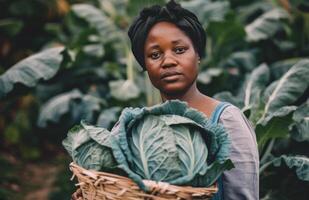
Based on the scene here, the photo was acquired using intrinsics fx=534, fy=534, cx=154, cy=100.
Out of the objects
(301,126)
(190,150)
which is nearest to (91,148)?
(190,150)

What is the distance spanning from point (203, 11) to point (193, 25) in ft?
12.8

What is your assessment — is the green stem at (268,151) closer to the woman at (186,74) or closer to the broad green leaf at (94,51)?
the woman at (186,74)

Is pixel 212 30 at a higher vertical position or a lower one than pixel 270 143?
higher

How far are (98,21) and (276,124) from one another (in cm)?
340

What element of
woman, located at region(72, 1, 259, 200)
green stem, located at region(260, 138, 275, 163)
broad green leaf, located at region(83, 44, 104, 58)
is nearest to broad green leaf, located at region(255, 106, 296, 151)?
→ green stem, located at region(260, 138, 275, 163)

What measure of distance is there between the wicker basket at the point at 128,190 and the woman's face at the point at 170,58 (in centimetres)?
57

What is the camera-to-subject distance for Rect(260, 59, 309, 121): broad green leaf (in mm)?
3875

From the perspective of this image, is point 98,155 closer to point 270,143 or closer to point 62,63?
point 270,143

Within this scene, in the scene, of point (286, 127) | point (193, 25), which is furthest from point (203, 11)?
point (193, 25)

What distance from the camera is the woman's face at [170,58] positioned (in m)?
2.31

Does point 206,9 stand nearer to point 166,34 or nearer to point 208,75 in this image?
point 208,75

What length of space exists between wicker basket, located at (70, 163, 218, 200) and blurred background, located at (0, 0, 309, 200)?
1739 mm

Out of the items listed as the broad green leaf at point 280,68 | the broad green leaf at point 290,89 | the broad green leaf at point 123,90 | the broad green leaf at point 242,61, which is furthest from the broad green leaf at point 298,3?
the broad green leaf at point 290,89

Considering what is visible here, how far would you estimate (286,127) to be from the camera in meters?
3.53
